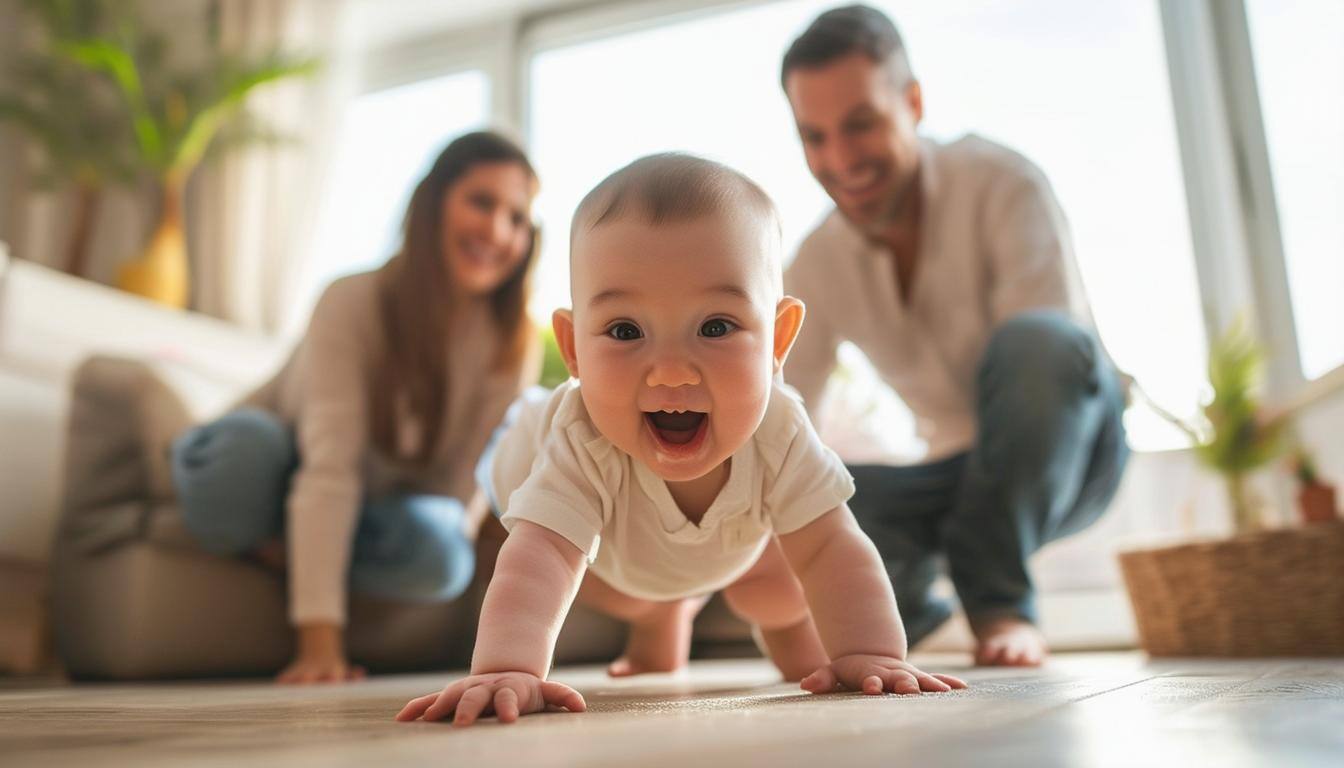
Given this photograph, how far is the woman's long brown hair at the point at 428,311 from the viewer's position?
1.67 meters

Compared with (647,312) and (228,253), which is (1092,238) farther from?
(228,253)

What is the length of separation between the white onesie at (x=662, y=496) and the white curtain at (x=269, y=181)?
2.63 metres

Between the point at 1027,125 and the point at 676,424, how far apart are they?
7.74 ft

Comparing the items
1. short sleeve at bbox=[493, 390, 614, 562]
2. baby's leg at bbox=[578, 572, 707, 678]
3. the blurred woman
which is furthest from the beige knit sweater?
short sleeve at bbox=[493, 390, 614, 562]

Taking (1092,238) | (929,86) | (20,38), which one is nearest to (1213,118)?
(1092,238)

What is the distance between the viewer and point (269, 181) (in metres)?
3.35

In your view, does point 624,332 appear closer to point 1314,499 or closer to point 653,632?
point 653,632

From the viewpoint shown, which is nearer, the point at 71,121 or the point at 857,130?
the point at 857,130

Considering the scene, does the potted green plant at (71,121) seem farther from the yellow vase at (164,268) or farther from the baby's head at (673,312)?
the baby's head at (673,312)

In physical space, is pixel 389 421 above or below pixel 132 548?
above

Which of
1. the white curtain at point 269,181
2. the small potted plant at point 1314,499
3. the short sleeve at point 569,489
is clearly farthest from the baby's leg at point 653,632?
the white curtain at point 269,181

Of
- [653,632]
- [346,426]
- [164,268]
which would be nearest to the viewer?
[653,632]

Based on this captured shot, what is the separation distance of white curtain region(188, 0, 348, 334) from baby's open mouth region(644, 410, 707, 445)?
2.73 meters

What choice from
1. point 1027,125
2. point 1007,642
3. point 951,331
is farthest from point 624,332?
point 1027,125
